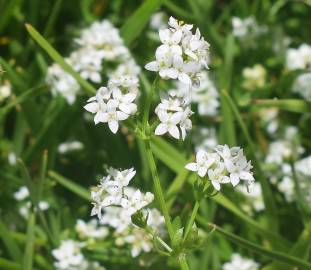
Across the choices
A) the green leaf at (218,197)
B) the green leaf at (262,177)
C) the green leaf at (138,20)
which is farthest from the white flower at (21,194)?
the green leaf at (262,177)

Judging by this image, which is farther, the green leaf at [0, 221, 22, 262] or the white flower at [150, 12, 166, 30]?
the white flower at [150, 12, 166, 30]

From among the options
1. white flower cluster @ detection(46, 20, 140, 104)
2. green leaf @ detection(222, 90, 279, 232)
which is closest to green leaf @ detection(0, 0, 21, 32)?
white flower cluster @ detection(46, 20, 140, 104)

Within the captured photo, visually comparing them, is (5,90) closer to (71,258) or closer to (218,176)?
(71,258)

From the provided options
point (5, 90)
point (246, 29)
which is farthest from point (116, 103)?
point (246, 29)

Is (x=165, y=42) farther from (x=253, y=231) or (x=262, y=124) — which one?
(x=262, y=124)

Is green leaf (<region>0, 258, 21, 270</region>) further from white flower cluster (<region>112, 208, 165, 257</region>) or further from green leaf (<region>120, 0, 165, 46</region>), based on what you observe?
green leaf (<region>120, 0, 165, 46</region>)

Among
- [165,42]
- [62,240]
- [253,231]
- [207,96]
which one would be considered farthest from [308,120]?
[165,42]
